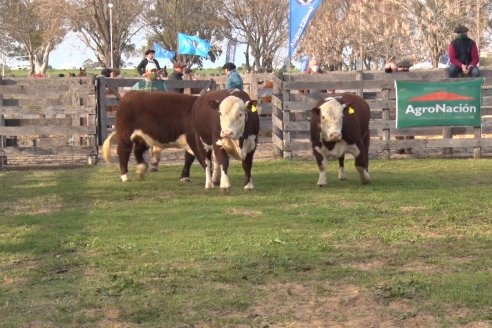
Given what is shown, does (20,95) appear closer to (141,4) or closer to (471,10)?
(471,10)

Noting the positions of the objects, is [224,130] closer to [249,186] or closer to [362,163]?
[249,186]

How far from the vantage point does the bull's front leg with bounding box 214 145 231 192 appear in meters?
10.1

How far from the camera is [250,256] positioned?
20.6ft

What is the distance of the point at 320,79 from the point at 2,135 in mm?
6169

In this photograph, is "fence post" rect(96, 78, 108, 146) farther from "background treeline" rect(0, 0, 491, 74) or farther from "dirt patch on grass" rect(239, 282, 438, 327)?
"background treeline" rect(0, 0, 491, 74)

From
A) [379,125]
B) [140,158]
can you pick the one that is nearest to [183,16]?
[379,125]

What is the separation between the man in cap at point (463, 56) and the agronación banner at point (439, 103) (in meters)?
0.71

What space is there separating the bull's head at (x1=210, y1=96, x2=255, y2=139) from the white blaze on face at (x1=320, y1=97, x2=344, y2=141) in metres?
1.09

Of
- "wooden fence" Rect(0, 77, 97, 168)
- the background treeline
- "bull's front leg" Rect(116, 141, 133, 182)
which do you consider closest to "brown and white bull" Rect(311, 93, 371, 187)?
"bull's front leg" Rect(116, 141, 133, 182)

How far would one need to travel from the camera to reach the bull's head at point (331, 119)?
10.4 m

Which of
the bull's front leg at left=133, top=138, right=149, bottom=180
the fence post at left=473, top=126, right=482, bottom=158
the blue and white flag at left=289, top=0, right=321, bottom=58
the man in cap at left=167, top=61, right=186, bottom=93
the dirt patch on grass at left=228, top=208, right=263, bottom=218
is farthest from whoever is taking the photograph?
the blue and white flag at left=289, top=0, right=321, bottom=58

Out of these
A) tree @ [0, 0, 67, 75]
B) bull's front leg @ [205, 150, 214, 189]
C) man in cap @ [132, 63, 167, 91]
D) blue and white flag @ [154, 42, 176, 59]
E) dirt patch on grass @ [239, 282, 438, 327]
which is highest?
tree @ [0, 0, 67, 75]

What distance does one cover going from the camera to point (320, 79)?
15.1 meters

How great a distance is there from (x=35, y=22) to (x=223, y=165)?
144 ft
